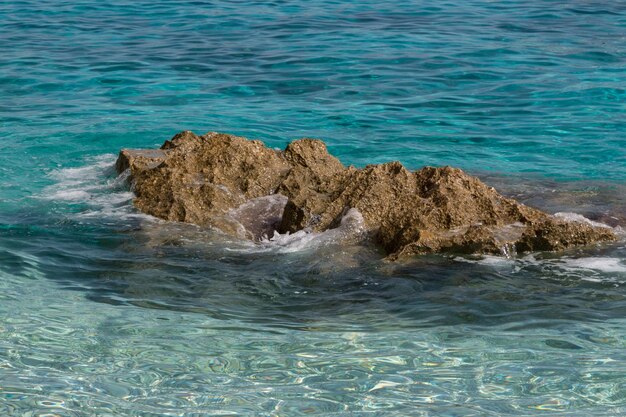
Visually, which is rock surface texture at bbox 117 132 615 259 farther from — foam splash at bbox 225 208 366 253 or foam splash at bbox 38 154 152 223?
foam splash at bbox 38 154 152 223

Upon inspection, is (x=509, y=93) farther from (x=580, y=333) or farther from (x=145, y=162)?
(x=580, y=333)

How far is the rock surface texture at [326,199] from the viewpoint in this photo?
654 cm

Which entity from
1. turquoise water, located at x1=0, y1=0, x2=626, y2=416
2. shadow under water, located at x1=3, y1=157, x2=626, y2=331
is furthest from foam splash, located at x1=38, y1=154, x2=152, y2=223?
shadow under water, located at x1=3, y1=157, x2=626, y2=331

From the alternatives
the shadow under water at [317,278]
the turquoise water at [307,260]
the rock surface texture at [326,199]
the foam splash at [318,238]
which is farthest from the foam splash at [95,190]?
the foam splash at [318,238]

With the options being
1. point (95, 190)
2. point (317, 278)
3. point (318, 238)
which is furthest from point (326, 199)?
point (95, 190)

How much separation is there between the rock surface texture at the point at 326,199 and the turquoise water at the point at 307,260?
178 mm

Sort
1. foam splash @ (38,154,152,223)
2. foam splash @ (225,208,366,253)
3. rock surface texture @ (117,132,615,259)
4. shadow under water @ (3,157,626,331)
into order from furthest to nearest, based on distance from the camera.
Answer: foam splash @ (38,154,152,223) < foam splash @ (225,208,366,253) < rock surface texture @ (117,132,615,259) < shadow under water @ (3,157,626,331)

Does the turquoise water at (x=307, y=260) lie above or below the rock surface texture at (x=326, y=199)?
below

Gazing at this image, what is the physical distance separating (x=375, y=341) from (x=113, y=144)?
241 inches

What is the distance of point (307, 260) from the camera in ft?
21.4

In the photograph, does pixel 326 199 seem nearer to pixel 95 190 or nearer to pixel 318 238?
pixel 318 238

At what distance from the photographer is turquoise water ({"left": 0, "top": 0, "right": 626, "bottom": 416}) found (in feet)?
15.1

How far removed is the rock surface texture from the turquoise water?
0.18 m

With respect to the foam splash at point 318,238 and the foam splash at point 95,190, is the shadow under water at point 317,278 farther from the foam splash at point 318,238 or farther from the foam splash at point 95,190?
the foam splash at point 95,190
